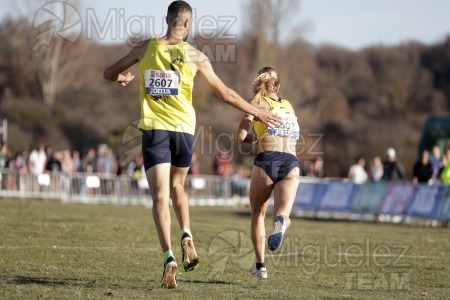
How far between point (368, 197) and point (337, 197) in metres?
1.69

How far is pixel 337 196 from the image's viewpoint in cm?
3119

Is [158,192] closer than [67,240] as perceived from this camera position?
Yes

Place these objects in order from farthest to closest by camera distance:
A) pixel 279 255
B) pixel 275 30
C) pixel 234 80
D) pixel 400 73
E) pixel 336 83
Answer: pixel 336 83 → pixel 400 73 → pixel 234 80 → pixel 275 30 → pixel 279 255

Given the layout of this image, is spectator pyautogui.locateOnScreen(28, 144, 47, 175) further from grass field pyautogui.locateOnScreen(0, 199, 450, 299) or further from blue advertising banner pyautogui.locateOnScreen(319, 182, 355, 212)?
grass field pyautogui.locateOnScreen(0, 199, 450, 299)

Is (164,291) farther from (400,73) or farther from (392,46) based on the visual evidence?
(392,46)

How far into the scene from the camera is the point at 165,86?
984 centimetres

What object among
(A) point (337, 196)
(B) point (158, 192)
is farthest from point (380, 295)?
(A) point (337, 196)

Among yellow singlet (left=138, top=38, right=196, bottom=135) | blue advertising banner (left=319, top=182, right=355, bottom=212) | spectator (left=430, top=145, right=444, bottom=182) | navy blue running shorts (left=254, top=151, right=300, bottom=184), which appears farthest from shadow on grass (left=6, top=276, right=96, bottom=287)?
blue advertising banner (left=319, top=182, right=355, bottom=212)

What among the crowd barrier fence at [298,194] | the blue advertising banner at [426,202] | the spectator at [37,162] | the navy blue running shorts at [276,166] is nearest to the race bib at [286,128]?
the navy blue running shorts at [276,166]

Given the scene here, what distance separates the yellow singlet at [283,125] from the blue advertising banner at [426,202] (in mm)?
15532

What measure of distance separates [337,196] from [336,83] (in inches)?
2627

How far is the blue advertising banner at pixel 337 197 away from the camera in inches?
1208

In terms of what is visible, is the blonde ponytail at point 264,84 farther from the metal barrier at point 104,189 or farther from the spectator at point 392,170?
the metal barrier at point 104,189

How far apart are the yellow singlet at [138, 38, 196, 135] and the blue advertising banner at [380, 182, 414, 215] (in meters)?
18.6
